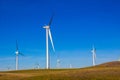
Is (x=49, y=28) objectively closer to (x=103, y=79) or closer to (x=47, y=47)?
(x=47, y=47)

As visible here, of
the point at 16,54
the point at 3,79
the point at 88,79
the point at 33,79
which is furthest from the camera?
the point at 16,54

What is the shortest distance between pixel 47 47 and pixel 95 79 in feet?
141

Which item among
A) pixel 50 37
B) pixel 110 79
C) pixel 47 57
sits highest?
pixel 50 37

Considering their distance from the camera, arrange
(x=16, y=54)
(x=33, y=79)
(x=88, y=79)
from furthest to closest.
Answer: (x=16, y=54), (x=33, y=79), (x=88, y=79)

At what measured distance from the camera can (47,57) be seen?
313 feet

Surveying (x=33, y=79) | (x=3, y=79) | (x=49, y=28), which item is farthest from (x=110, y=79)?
(x=49, y=28)

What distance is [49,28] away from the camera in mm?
104188

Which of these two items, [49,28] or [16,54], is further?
[16,54]

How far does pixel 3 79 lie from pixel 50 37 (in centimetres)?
3342

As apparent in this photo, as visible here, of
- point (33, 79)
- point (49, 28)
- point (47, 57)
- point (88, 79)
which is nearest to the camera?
point (88, 79)

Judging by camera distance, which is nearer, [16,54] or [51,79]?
[51,79]

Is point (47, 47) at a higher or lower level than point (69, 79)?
higher

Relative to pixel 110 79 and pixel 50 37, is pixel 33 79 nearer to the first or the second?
pixel 110 79

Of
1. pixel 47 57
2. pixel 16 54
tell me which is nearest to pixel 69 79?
pixel 47 57
